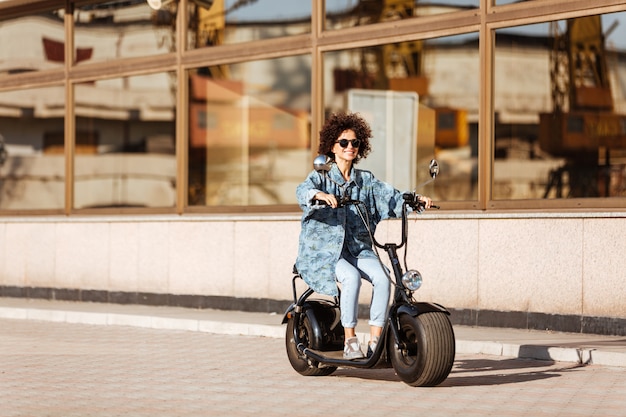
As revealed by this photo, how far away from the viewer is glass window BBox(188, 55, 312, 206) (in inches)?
639

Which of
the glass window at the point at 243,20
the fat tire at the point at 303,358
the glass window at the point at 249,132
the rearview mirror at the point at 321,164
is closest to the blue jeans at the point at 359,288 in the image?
the fat tire at the point at 303,358

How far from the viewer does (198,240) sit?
1688 cm

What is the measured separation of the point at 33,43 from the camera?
19.6 meters

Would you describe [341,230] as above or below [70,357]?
above

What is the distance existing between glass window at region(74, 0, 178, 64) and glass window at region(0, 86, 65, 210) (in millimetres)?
864

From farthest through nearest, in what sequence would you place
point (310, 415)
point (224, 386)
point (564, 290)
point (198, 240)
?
point (198, 240) < point (564, 290) < point (224, 386) < point (310, 415)

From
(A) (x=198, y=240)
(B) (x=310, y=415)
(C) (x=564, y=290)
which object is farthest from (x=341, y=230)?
(A) (x=198, y=240)

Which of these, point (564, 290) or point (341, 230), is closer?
point (341, 230)

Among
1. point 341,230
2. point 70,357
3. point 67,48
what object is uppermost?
point 67,48

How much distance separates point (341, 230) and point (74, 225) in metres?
9.90

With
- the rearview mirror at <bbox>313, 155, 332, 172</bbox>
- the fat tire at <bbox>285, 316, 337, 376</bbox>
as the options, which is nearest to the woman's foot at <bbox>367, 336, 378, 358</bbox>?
the fat tire at <bbox>285, 316, 337, 376</bbox>

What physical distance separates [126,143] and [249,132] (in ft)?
6.97

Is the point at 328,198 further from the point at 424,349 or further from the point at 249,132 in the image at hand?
the point at 249,132

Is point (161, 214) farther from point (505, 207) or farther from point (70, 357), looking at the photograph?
point (70, 357)
